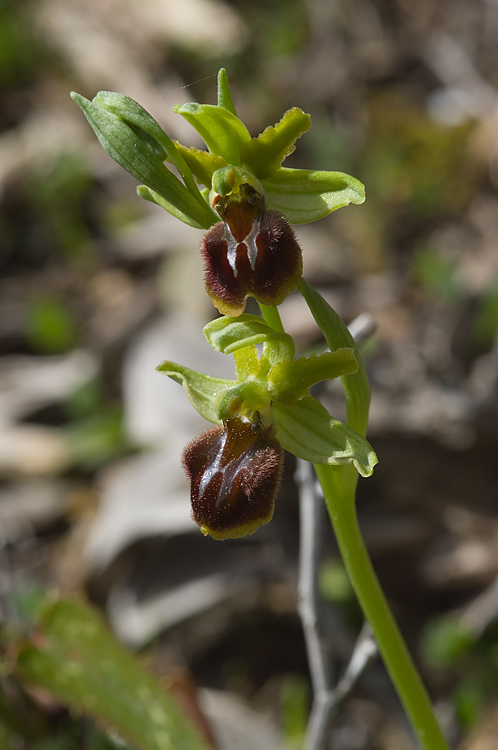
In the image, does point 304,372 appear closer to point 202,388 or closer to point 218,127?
point 202,388

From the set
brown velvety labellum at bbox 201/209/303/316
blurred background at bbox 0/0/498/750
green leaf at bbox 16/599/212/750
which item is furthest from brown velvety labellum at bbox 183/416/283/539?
blurred background at bbox 0/0/498/750

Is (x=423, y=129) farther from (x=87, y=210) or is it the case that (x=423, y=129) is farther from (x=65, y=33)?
(x=65, y=33)

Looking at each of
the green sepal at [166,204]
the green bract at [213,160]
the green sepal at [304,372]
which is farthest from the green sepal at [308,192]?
the green sepal at [304,372]

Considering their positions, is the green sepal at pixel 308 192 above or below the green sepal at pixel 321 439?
above

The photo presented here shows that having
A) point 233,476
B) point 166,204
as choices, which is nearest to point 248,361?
point 233,476

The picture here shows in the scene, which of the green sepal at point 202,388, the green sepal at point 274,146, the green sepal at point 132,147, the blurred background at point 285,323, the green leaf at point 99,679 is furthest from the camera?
the blurred background at point 285,323

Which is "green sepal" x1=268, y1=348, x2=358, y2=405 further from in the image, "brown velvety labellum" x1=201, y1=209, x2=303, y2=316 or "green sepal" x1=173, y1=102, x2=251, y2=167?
"green sepal" x1=173, y1=102, x2=251, y2=167

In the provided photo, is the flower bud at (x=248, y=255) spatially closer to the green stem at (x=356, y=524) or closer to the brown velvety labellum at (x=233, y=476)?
the green stem at (x=356, y=524)
